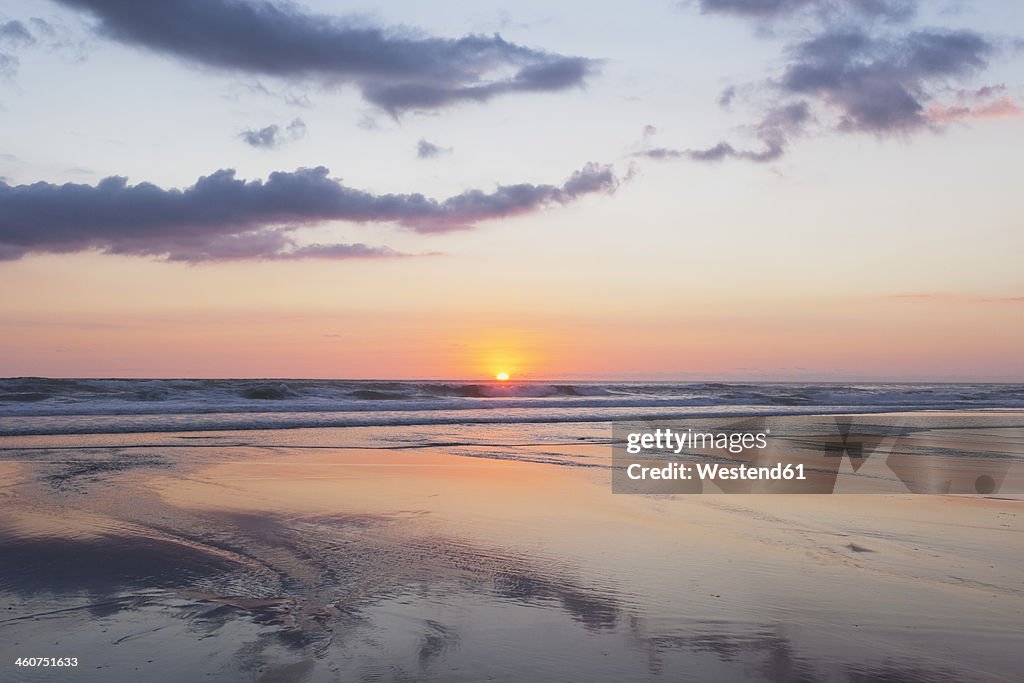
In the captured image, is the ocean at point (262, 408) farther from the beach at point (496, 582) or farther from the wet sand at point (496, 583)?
the wet sand at point (496, 583)

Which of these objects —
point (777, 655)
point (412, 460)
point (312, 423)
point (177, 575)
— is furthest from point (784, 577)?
point (312, 423)

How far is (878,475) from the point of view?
12.3 meters

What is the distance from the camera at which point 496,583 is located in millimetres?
5875

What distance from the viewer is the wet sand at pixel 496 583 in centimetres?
426
